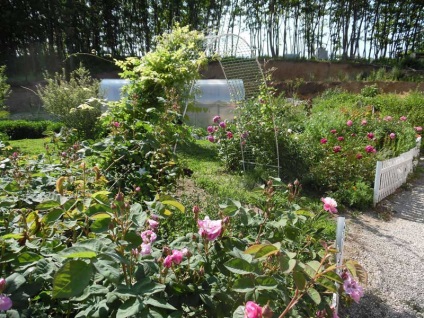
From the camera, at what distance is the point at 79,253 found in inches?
32.3

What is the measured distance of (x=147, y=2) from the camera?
88.2 ft

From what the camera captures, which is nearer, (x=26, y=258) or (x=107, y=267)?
(x=107, y=267)

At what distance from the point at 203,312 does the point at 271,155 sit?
437 cm

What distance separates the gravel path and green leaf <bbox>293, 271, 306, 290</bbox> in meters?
1.65

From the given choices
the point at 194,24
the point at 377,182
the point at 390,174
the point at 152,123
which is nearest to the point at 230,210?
the point at 152,123

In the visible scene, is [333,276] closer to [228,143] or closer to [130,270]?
[130,270]

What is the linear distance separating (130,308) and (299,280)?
47 cm

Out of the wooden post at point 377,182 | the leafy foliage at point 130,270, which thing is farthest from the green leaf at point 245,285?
the wooden post at point 377,182

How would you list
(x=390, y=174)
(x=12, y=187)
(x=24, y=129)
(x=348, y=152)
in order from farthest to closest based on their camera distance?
(x=24, y=129) → (x=348, y=152) → (x=390, y=174) → (x=12, y=187)

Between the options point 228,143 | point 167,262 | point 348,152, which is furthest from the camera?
point 228,143

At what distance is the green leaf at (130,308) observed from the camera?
0.83 meters

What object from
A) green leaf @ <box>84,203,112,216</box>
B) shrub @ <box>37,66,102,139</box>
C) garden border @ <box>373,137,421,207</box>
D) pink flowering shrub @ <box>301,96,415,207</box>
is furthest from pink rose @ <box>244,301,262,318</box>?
shrub @ <box>37,66,102,139</box>

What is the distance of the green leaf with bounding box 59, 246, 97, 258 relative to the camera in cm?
81

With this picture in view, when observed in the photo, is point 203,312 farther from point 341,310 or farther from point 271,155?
point 271,155
